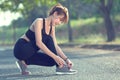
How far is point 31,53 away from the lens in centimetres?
997

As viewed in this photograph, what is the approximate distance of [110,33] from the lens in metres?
32.9

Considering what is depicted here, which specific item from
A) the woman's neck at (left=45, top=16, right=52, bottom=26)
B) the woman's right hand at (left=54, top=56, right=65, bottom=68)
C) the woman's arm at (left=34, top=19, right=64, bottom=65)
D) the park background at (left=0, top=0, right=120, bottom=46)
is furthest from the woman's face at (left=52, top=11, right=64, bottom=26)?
the park background at (left=0, top=0, right=120, bottom=46)

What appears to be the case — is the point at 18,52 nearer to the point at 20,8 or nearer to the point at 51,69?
the point at 51,69

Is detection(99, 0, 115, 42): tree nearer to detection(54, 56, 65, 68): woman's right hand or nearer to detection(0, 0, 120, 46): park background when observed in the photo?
detection(0, 0, 120, 46): park background

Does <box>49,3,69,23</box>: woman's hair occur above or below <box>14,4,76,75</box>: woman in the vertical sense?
above

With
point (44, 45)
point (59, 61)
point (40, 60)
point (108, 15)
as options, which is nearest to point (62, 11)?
point (44, 45)

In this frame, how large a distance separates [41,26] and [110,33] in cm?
2334

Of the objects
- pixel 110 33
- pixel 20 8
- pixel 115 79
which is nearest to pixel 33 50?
pixel 115 79

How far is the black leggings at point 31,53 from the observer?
9.92m

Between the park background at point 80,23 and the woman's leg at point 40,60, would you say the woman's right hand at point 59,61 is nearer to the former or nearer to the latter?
the woman's leg at point 40,60

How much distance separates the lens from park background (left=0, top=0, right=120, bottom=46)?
3322 cm

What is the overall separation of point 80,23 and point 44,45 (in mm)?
43250

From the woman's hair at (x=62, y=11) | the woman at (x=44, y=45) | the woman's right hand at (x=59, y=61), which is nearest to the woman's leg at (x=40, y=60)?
the woman at (x=44, y=45)

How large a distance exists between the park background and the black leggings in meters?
21.2
